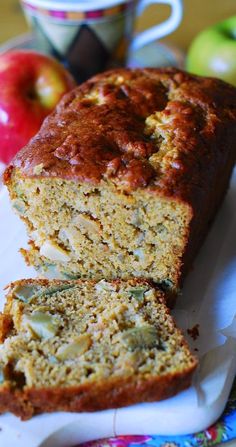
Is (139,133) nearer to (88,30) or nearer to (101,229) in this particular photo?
(101,229)

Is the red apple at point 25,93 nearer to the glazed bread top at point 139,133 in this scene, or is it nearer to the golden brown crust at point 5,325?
the glazed bread top at point 139,133

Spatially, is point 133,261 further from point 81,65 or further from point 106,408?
point 81,65

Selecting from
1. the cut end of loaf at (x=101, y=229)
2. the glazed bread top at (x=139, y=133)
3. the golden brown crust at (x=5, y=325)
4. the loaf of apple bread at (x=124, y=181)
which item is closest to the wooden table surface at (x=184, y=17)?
the glazed bread top at (x=139, y=133)

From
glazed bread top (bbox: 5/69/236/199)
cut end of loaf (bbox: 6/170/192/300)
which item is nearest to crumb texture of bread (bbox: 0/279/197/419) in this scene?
cut end of loaf (bbox: 6/170/192/300)

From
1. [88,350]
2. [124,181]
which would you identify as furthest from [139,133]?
[88,350]

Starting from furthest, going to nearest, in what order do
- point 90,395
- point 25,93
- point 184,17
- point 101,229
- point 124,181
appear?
point 184,17
point 25,93
point 101,229
point 124,181
point 90,395

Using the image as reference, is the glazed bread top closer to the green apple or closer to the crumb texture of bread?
the crumb texture of bread
